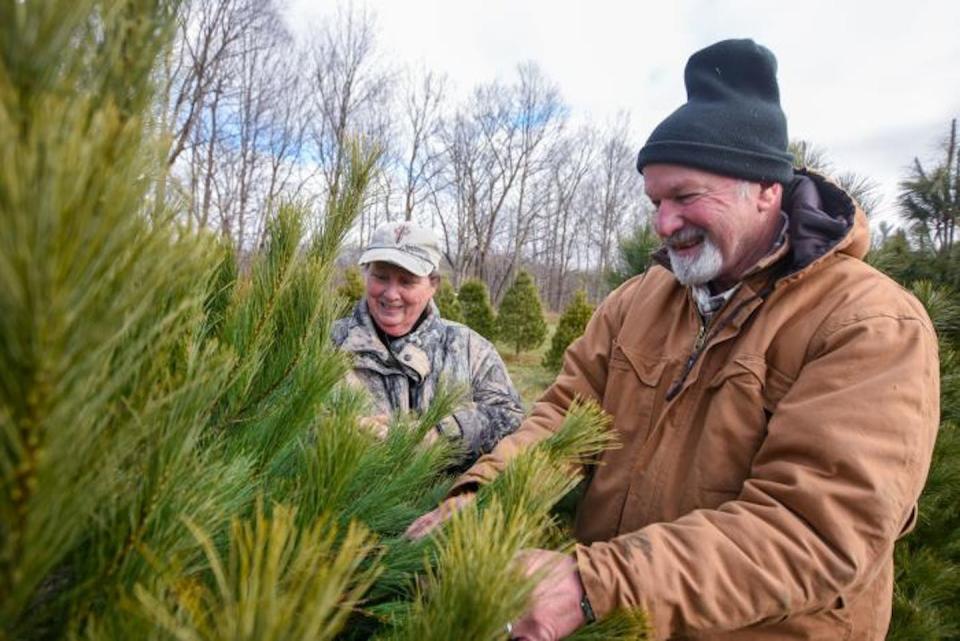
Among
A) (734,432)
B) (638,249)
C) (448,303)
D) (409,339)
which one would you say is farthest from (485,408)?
(448,303)

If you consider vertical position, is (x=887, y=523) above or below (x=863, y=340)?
below

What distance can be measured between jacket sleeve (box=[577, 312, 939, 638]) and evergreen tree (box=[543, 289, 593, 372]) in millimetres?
10736

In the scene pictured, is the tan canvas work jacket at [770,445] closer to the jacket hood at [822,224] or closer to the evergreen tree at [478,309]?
the jacket hood at [822,224]

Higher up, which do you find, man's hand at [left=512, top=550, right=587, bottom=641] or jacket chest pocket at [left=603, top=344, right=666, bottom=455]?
jacket chest pocket at [left=603, top=344, right=666, bottom=455]

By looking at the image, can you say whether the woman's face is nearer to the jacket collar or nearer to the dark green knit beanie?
the jacket collar

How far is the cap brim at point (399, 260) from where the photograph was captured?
276 centimetres

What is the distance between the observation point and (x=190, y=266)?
1.52 feet

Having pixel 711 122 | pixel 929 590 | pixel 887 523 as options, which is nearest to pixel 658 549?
pixel 887 523

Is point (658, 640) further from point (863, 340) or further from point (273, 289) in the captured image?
point (273, 289)

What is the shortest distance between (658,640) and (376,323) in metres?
2.21

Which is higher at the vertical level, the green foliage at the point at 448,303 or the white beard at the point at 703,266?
the green foliage at the point at 448,303

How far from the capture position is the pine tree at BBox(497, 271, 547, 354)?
15250mm

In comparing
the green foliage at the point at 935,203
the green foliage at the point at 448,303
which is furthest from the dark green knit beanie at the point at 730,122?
the green foliage at the point at 448,303

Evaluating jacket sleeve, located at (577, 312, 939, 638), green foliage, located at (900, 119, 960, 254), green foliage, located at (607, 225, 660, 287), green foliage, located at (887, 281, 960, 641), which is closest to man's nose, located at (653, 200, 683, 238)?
jacket sleeve, located at (577, 312, 939, 638)
